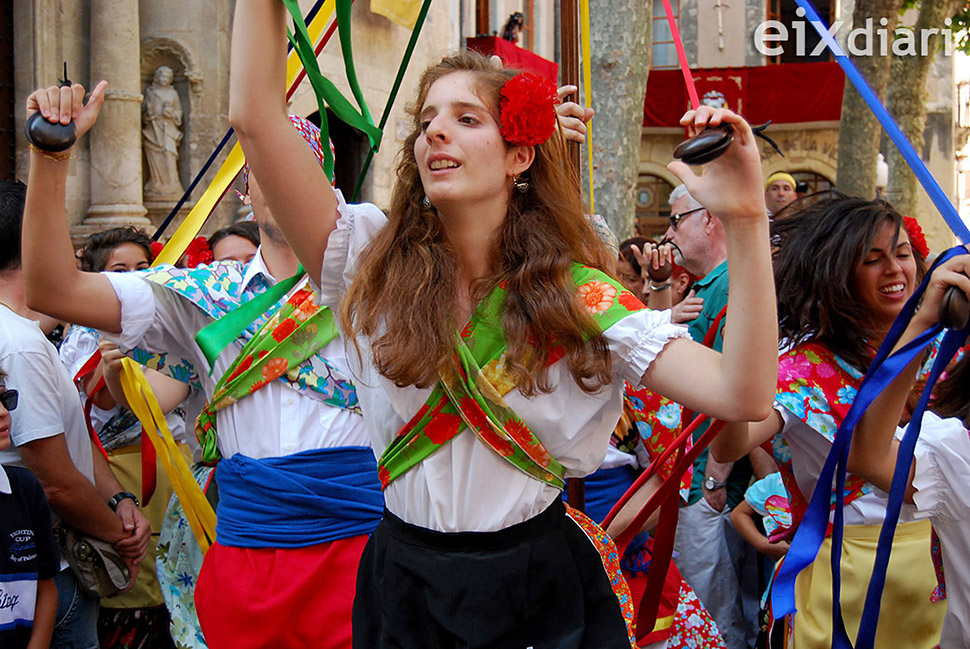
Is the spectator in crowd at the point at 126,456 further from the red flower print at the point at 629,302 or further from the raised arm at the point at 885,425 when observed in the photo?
the raised arm at the point at 885,425

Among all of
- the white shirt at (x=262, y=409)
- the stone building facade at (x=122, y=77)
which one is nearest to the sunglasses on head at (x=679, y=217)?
the white shirt at (x=262, y=409)

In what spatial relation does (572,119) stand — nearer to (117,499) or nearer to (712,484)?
(117,499)

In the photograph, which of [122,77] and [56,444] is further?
[122,77]

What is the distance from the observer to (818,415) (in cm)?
261

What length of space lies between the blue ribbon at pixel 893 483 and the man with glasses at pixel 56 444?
193 centimetres

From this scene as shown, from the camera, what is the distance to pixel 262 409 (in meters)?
2.63

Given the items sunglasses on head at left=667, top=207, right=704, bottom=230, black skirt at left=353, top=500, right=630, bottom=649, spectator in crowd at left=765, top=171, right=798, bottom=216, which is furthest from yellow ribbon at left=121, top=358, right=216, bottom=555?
spectator in crowd at left=765, top=171, right=798, bottom=216

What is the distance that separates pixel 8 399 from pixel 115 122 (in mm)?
6101

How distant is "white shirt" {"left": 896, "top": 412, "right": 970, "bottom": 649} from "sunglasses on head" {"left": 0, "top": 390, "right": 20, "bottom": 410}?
217 cm

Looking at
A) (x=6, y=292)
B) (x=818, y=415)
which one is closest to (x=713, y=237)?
(x=818, y=415)

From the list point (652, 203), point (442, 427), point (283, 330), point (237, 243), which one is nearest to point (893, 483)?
point (442, 427)

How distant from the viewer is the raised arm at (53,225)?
2219mm

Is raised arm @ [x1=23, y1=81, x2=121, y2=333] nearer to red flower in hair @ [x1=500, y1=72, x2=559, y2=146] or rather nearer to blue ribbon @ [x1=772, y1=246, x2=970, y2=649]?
red flower in hair @ [x1=500, y1=72, x2=559, y2=146]

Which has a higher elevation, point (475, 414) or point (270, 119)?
point (270, 119)
